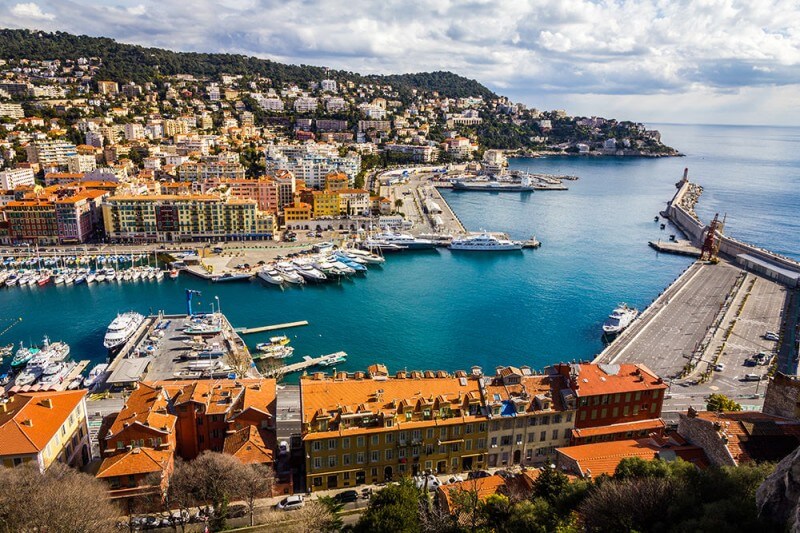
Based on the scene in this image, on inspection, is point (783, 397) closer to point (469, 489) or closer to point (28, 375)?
point (469, 489)

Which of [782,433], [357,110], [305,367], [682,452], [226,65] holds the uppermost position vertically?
[226,65]

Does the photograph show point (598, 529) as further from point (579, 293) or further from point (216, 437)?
point (579, 293)

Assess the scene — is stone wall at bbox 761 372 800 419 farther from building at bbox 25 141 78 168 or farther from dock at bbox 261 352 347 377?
building at bbox 25 141 78 168

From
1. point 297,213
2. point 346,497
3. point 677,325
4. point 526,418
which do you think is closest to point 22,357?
point 346,497

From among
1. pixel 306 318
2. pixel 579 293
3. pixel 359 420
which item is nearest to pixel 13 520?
pixel 359 420

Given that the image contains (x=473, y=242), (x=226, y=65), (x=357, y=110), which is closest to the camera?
(x=473, y=242)

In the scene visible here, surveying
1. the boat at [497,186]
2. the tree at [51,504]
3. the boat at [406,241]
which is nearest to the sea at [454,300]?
the boat at [406,241]
